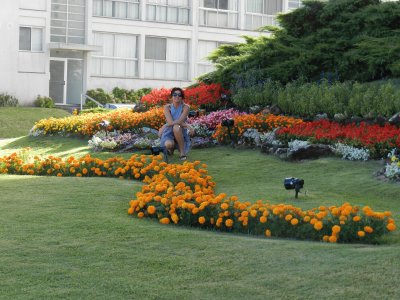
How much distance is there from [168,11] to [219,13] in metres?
3.38

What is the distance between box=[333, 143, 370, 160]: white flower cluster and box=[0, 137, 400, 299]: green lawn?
2.66m

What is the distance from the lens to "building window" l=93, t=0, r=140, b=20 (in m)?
Result: 41.5

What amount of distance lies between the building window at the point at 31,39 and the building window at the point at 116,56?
3.12 metres

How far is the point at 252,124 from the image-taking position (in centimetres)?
1664

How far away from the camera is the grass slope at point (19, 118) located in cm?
2791

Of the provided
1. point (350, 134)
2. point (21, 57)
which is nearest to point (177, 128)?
point (350, 134)

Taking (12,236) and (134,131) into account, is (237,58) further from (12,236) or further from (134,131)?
(12,236)

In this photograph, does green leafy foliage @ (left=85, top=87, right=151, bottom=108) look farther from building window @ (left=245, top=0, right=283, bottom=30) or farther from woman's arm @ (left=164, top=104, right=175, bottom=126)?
woman's arm @ (left=164, top=104, right=175, bottom=126)

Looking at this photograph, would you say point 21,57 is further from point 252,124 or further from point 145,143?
point 252,124

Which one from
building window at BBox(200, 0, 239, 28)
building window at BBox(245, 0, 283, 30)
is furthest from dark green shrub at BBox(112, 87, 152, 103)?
building window at BBox(245, 0, 283, 30)

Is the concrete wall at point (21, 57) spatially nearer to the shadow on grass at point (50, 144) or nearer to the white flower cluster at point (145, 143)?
the shadow on grass at point (50, 144)

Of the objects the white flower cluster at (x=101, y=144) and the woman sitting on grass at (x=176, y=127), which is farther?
the white flower cluster at (x=101, y=144)

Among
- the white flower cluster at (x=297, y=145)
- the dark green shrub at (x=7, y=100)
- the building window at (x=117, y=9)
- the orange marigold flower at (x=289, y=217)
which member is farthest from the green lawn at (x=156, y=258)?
the building window at (x=117, y=9)

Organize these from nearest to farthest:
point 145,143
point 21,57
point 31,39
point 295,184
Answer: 1. point 295,184
2. point 145,143
3. point 21,57
4. point 31,39
